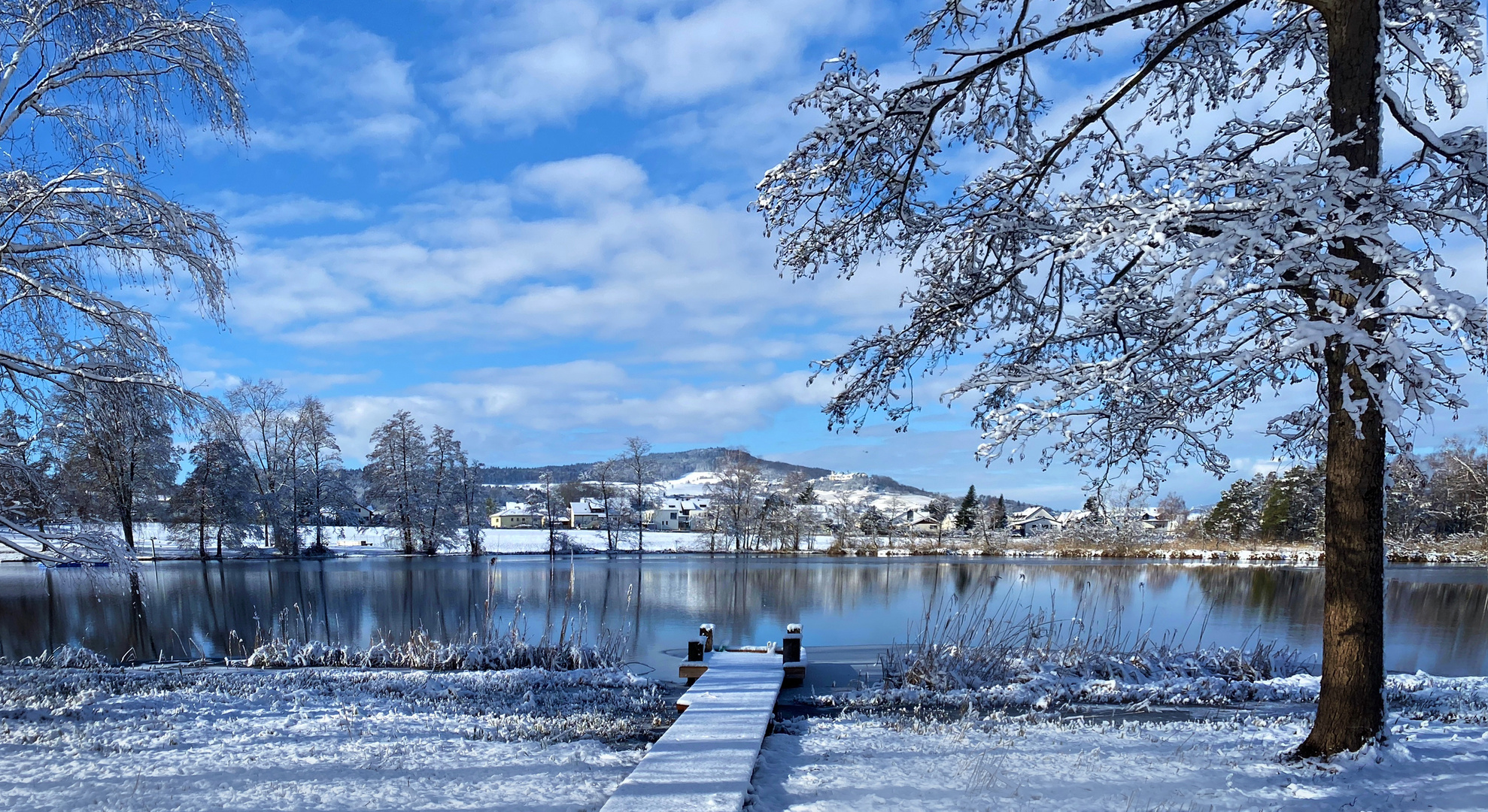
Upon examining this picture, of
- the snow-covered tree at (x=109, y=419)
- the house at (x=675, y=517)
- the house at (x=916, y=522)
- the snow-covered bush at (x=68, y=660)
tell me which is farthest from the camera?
the house at (x=675, y=517)

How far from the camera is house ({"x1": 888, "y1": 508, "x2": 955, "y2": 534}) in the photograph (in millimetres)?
64750

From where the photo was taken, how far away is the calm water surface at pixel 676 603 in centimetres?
1313

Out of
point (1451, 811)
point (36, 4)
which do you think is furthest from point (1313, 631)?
point (36, 4)

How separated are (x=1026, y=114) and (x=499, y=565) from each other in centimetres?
3093

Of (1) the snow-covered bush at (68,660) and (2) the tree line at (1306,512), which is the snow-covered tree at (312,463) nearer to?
(1) the snow-covered bush at (68,660)

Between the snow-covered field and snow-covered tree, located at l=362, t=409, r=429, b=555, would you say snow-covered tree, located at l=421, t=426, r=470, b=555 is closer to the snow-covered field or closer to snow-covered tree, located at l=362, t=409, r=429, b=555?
snow-covered tree, located at l=362, t=409, r=429, b=555

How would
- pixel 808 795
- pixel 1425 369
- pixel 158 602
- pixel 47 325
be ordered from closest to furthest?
pixel 1425 369
pixel 808 795
pixel 47 325
pixel 158 602

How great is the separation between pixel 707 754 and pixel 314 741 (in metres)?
2.71

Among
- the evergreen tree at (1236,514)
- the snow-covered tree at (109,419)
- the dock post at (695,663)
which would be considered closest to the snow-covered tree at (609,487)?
the evergreen tree at (1236,514)

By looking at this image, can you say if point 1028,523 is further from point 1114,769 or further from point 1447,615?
point 1114,769

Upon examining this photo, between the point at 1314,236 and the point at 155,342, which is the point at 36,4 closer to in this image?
the point at 155,342

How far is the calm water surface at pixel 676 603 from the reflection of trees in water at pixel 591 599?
3.5 inches

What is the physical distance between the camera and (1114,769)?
4.62m

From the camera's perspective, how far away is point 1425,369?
334 centimetres
